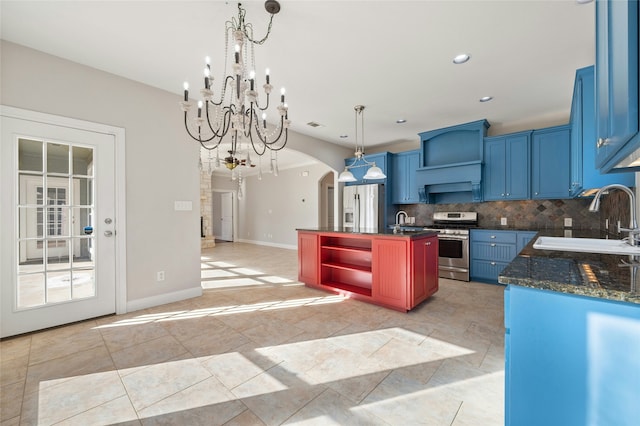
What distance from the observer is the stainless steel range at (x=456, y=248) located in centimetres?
428

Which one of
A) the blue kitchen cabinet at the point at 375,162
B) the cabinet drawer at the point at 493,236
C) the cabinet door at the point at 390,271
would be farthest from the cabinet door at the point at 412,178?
the cabinet door at the point at 390,271

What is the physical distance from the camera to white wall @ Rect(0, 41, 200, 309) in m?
2.46

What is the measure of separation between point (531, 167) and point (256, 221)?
26.0 ft

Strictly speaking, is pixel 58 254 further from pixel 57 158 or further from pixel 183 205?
pixel 183 205

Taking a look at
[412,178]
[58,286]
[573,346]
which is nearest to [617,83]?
[573,346]

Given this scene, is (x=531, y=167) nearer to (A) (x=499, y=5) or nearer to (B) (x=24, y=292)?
(A) (x=499, y=5)

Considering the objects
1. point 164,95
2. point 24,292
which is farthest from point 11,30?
point 24,292

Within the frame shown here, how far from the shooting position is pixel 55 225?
266 centimetres

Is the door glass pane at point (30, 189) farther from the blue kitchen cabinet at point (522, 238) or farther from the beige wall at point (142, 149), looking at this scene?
the blue kitchen cabinet at point (522, 238)

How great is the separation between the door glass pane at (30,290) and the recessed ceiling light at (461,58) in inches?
184

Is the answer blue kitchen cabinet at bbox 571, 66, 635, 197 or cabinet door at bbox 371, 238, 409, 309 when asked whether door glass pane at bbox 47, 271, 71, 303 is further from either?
blue kitchen cabinet at bbox 571, 66, 635, 197

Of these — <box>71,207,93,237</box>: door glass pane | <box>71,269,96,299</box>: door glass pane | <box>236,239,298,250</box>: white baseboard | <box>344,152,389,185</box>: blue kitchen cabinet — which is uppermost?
<box>344,152,389,185</box>: blue kitchen cabinet

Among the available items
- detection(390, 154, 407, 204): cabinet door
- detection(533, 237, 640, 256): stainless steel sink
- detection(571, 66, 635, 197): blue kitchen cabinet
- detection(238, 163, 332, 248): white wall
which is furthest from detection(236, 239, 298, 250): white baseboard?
detection(571, 66, 635, 197): blue kitchen cabinet

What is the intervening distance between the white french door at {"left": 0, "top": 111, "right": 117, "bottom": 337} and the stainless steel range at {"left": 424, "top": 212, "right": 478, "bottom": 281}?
14.9 feet
